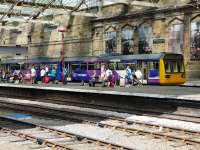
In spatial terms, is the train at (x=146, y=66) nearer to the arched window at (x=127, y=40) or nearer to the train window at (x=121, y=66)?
the train window at (x=121, y=66)

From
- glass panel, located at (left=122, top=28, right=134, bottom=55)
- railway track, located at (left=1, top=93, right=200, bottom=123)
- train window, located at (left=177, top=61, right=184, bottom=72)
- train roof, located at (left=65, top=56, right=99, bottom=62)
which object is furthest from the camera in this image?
glass panel, located at (left=122, top=28, right=134, bottom=55)

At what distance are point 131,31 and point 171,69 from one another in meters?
11.8

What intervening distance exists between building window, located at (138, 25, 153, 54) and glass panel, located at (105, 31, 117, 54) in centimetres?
398

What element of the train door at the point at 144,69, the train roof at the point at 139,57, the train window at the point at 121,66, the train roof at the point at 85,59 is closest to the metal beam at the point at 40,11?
the train roof at the point at 85,59

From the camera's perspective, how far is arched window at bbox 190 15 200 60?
39.1 metres

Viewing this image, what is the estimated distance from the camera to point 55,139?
45.9 feet

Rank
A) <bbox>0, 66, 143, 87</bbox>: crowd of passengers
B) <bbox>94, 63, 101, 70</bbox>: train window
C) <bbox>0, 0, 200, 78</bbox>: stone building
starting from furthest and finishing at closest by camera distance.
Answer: <bbox>94, 63, 101, 70</bbox>: train window → <bbox>0, 0, 200, 78</bbox>: stone building → <bbox>0, 66, 143, 87</bbox>: crowd of passengers

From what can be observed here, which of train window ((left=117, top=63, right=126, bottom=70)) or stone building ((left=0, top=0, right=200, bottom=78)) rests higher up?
stone building ((left=0, top=0, right=200, bottom=78))

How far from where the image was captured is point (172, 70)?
116 ft

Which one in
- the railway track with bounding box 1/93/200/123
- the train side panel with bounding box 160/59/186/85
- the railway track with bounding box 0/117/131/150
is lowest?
the railway track with bounding box 0/117/131/150

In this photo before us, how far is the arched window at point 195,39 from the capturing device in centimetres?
3909

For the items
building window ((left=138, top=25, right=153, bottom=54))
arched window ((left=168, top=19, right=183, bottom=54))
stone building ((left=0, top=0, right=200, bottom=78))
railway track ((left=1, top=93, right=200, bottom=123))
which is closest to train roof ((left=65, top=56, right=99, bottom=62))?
stone building ((left=0, top=0, right=200, bottom=78))

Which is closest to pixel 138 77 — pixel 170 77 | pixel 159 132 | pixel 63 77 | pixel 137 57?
pixel 170 77

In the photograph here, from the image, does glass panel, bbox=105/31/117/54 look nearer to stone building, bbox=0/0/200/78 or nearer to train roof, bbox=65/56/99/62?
stone building, bbox=0/0/200/78
